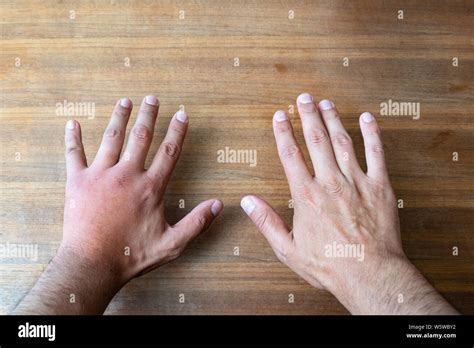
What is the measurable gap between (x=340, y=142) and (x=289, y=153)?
0.09 m

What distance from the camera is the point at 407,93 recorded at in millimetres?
861

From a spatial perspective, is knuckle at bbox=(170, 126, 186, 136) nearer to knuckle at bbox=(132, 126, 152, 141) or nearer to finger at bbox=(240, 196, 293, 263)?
knuckle at bbox=(132, 126, 152, 141)

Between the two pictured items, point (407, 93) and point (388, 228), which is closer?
point (388, 228)

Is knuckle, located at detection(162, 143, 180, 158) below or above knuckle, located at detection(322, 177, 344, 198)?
above

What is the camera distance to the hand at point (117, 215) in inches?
28.4

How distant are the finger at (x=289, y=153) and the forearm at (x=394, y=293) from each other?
18cm

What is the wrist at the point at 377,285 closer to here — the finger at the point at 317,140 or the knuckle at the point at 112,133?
the finger at the point at 317,140

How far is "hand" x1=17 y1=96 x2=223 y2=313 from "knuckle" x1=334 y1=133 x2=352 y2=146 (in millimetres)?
230

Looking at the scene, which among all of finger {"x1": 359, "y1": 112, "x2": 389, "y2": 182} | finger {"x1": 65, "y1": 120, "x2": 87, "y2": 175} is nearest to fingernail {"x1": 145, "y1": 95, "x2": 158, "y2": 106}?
finger {"x1": 65, "y1": 120, "x2": 87, "y2": 175}

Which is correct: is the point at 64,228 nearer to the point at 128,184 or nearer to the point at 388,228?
the point at 128,184

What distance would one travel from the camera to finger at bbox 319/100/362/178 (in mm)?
769

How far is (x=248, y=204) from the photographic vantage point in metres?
0.80

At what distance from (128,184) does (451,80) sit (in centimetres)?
62
